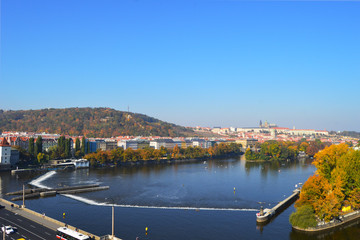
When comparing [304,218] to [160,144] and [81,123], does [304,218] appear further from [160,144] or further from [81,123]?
[81,123]

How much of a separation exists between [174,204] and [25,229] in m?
17.5

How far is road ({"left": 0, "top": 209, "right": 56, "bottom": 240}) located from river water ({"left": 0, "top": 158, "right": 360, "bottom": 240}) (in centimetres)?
420

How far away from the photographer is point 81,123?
16012cm

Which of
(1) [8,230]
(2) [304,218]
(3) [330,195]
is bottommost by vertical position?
(2) [304,218]

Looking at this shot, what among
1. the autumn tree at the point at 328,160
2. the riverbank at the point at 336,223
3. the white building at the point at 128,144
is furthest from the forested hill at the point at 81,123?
the riverbank at the point at 336,223

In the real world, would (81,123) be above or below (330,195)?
above

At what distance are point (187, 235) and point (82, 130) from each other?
13298cm

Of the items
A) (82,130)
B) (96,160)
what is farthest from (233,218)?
(82,130)

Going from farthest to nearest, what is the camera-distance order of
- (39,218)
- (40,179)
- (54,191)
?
(40,179) < (54,191) < (39,218)

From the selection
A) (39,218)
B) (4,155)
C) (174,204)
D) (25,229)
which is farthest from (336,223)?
(4,155)

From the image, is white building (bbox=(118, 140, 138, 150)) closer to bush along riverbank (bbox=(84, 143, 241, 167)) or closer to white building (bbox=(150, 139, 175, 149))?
white building (bbox=(150, 139, 175, 149))

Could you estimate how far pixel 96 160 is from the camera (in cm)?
7881

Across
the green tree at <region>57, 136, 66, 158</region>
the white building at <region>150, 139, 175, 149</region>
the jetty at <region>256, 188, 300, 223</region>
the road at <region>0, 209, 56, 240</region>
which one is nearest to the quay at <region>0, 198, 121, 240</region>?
the road at <region>0, 209, 56, 240</region>

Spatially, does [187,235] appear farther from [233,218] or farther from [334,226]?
[334,226]
